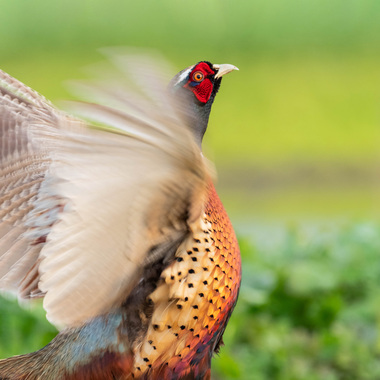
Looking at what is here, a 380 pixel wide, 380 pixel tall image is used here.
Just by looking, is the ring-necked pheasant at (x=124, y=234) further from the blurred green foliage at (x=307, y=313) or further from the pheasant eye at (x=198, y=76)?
the blurred green foliage at (x=307, y=313)

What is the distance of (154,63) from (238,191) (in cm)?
334

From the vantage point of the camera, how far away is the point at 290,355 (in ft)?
7.79

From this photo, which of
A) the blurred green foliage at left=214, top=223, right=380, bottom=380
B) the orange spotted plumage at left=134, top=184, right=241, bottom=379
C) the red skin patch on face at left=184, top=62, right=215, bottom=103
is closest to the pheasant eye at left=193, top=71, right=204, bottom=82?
the red skin patch on face at left=184, top=62, right=215, bottom=103

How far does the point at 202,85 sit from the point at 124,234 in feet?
1.53

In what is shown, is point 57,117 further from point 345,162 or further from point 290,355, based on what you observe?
point 345,162

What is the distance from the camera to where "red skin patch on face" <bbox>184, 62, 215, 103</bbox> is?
1.35 meters

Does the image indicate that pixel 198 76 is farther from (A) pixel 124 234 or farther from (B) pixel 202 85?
(A) pixel 124 234

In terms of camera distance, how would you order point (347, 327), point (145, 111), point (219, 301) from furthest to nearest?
point (347, 327) < point (219, 301) < point (145, 111)

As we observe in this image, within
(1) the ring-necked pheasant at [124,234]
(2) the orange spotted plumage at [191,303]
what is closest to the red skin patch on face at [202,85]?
(1) the ring-necked pheasant at [124,234]

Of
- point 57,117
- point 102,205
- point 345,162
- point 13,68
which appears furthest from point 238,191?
point 102,205

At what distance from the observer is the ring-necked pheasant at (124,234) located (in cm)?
96

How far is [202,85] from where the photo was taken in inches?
53.4

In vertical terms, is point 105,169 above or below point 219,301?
above

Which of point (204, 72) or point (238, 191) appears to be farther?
point (238, 191)
